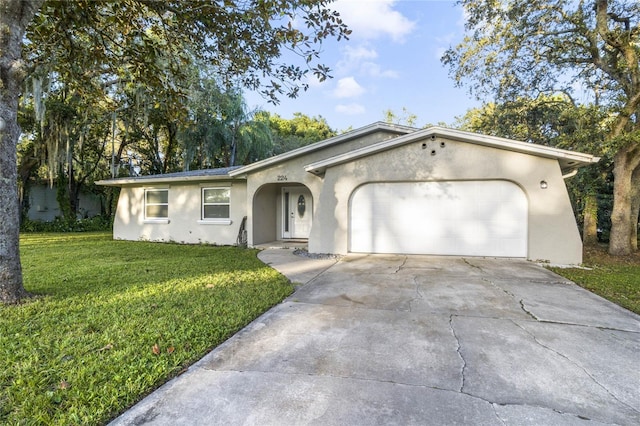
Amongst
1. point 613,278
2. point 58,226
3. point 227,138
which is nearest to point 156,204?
point 227,138

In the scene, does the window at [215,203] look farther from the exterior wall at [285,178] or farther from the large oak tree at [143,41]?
the large oak tree at [143,41]

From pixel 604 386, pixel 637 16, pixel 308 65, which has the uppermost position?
pixel 637 16

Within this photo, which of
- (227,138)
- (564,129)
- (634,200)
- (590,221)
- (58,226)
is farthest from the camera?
(227,138)

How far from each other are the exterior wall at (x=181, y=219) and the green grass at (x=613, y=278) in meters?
9.65

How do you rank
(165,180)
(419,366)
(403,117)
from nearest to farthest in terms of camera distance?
(419,366)
(165,180)
(403,117)

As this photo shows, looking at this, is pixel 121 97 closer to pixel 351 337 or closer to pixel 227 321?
pixel 227 321

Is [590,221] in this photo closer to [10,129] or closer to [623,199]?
[623,199]

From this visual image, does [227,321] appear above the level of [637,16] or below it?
below

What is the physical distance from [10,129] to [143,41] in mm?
2656

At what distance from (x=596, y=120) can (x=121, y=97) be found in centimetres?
2008

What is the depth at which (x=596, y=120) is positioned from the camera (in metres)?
9.81

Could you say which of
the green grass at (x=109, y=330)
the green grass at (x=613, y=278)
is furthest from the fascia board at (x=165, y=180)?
the green grass at (x=613, y=278)

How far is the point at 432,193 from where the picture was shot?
8.70 meters

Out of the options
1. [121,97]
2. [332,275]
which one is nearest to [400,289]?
[332,275]
